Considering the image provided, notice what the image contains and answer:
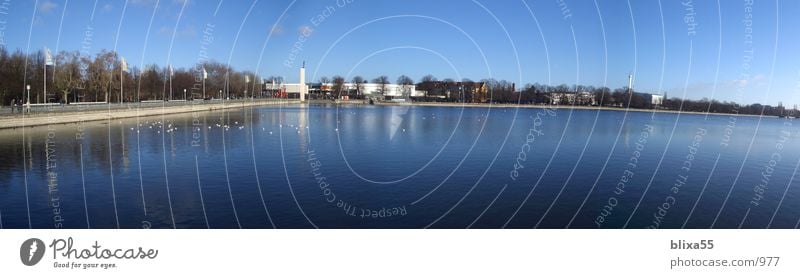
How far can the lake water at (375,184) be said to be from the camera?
1330 centimetres

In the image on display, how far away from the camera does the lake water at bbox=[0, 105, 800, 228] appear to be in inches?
523

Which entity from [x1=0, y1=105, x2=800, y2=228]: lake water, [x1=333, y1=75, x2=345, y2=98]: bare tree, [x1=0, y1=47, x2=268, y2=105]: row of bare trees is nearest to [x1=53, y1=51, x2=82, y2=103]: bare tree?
[x1=0, y1=47, x2=268, y2=105]: row of bare trees

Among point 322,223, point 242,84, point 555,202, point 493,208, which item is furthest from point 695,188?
point 242,84

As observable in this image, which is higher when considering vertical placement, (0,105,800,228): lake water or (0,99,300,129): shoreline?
(0,99,300,129): shoreline

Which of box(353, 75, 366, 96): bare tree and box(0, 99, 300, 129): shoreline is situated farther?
box(353, 75, 366, 96): bare tree

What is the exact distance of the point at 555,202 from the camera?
50.5 ft

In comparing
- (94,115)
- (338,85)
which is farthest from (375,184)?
(338,85)

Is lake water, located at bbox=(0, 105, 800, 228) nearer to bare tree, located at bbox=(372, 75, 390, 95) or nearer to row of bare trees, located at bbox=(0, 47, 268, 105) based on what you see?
row of bare trees, located at bbox=(0, 47, 268, 105)

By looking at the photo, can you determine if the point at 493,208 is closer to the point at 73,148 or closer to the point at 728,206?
the point at 728,206

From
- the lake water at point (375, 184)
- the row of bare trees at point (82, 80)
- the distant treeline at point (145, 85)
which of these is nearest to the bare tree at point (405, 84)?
the distant treeline at point (145, 85)

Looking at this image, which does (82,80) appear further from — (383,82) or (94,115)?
(383,82)

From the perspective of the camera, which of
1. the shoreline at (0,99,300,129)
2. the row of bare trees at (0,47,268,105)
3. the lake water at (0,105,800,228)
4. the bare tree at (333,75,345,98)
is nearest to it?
the lake water at (0,105,800,228)

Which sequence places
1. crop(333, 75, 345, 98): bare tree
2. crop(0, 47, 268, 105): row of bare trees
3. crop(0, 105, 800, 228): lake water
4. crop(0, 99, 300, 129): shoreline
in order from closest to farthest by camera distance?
1. crop(0, 105, 800, 228): lake water
2. crop(0, 99, 300, 129): shoreline
3. crop(0, 47, 268, 105): row of bare trees
4. crop(333, 75, 345, 98): bare tree

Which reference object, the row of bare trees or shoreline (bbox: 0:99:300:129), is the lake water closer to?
shoreline (bbox: 0:99:300:129)
